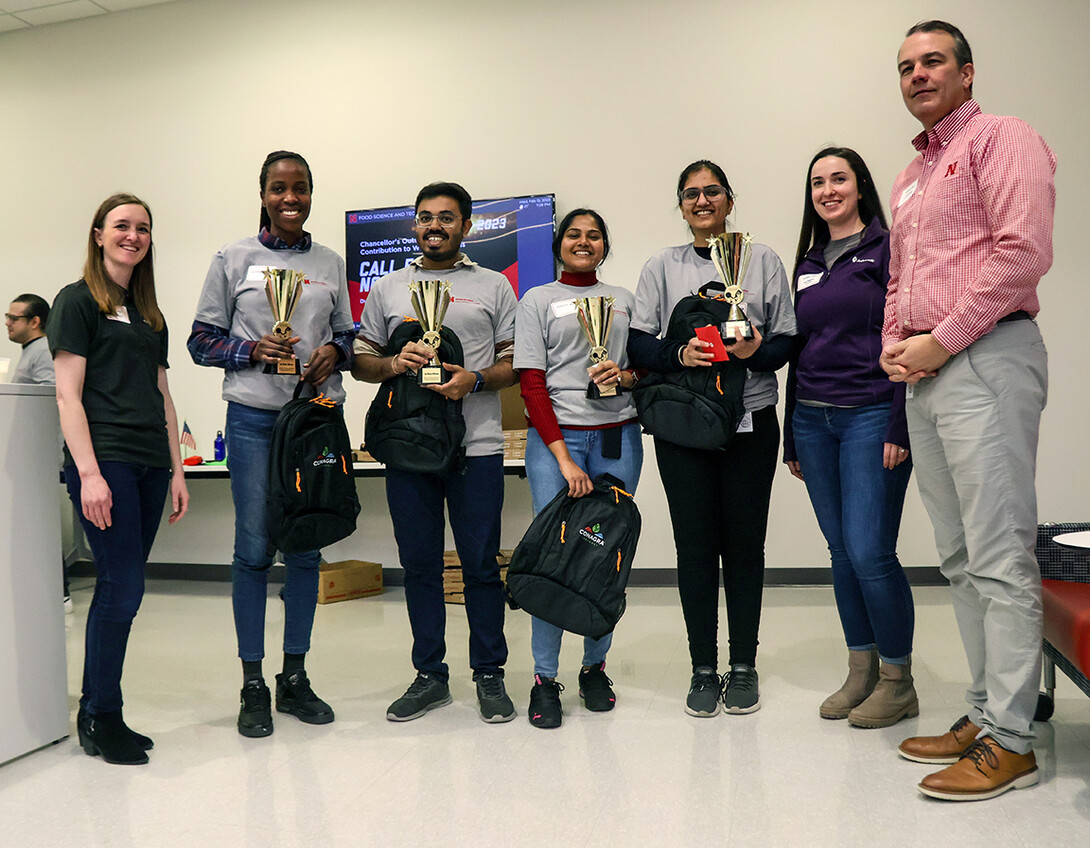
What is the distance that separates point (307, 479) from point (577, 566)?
0.83 metres

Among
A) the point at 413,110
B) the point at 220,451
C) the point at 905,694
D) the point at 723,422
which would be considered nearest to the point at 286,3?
the point at 413,110

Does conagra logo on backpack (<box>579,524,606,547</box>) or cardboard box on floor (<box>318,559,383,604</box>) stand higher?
conagra logo on backpack (<box>579,524,606,547</box>)

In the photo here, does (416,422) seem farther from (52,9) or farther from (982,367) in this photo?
(52,9)

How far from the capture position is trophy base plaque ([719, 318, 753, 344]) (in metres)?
2.43

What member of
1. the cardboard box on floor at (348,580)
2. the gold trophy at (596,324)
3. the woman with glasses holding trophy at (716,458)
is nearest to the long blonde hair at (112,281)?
the gold trophy at (596,324)

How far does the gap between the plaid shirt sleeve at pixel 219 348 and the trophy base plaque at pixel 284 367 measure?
0.07 metres

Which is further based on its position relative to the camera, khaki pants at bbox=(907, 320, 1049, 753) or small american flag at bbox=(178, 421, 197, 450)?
small american flag at bbox=(178, 421, 197, 450)

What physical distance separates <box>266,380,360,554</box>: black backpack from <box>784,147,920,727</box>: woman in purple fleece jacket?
138 centimetres

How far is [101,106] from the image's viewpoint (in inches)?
235

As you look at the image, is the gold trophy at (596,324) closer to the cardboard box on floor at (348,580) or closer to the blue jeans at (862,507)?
the blue jeans at (862,507)

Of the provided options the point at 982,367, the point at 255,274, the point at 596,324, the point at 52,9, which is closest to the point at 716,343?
the point at 596,324

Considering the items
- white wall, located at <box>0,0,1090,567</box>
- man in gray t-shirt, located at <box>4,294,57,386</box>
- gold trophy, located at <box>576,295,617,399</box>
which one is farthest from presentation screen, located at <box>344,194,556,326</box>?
gold trophy, located at <box>576,295,617,399</box>

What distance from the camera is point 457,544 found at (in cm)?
281

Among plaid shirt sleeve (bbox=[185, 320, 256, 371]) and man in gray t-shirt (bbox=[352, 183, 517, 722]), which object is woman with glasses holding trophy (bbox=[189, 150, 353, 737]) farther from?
man in gray t-shirt (bbox=[352, 183, 517, 722])
